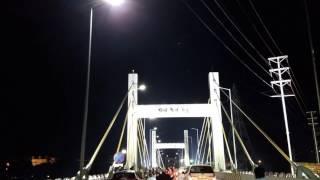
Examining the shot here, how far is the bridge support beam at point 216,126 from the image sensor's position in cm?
3219

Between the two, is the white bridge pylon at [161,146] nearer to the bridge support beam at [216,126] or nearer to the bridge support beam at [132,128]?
the bridge support beam at [132,128]

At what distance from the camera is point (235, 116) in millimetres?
60438

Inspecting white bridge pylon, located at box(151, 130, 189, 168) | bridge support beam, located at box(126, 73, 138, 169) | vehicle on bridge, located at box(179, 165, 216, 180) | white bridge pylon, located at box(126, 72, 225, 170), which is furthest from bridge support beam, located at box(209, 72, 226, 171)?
white bridge pylon, located at box(151, 130, 189, 168)

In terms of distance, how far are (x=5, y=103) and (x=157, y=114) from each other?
144ft

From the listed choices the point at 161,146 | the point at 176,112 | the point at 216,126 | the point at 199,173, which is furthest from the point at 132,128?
the point at 161,146

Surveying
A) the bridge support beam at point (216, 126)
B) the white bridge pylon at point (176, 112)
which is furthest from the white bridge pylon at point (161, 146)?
the bridge support beam at point (216, 126)

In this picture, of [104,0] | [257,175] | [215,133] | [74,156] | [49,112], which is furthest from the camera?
[74,156]

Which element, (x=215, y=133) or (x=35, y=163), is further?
(x=35, y=163)

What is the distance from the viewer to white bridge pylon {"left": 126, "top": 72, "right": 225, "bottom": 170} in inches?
1309

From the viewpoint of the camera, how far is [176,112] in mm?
36094

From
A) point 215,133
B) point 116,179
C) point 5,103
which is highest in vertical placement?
point 5,103

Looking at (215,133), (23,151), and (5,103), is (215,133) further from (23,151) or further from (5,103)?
(23,151)

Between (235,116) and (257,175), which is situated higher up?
(235,116)

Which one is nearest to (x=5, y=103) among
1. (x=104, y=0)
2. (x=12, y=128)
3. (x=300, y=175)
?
(x=12, y=128)
